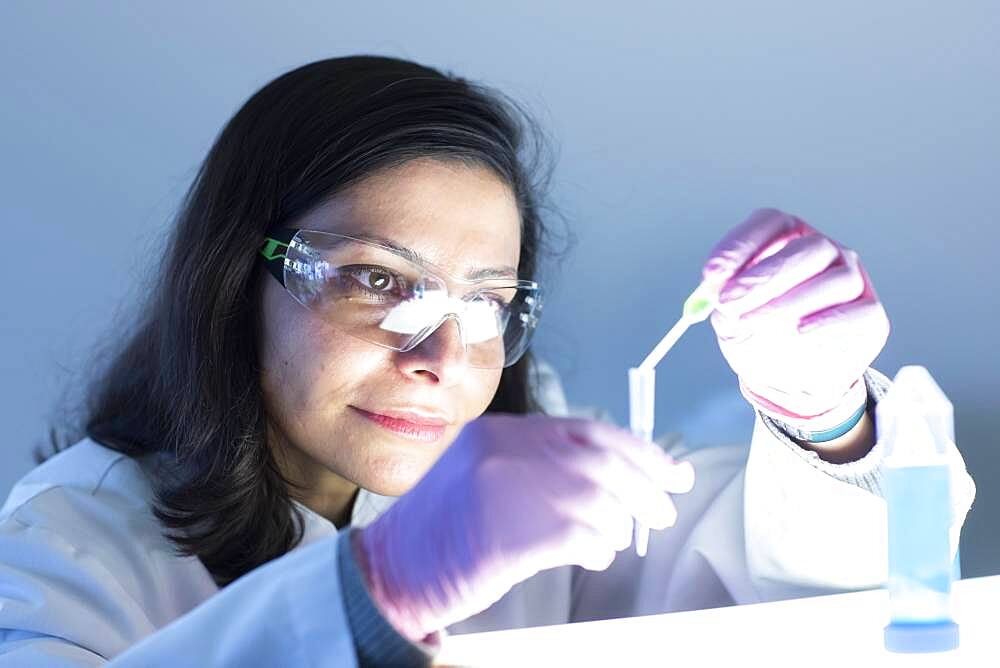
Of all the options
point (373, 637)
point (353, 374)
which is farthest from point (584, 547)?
point (353, 374)

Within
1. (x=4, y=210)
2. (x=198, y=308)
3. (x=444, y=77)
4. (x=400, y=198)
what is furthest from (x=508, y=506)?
(x=4, y=210)

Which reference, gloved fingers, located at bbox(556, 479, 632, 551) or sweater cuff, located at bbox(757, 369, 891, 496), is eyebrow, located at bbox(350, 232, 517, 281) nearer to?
sweater cuff, located at bbox(757, 369, 891, 496)

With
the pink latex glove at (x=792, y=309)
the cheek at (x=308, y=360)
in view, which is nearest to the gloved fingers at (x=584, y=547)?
the pink latex glove at (x=792, y=309)

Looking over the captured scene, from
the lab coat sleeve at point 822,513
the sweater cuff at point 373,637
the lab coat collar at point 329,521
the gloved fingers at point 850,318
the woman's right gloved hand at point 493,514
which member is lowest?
the lab coat collar at point 329,521

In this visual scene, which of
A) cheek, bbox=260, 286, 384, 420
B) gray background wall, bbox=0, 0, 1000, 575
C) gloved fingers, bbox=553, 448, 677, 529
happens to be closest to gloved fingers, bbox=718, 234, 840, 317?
gloved fingers, bbox=553, 448, 677, 529

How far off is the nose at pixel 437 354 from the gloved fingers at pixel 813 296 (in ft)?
1.25

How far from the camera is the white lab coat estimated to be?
3.33 ft

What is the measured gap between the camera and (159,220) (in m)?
2.15

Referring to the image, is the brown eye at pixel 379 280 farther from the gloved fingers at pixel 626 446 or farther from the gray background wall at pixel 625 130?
the gray background wall at pixel 625 130

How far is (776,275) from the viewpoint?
53.9 inches

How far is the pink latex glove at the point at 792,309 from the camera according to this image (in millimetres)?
1388

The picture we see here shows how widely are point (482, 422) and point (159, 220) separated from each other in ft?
4.18

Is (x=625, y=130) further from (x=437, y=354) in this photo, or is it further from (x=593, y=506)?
(x=593, y=506)

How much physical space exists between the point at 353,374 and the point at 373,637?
2.01 feet
